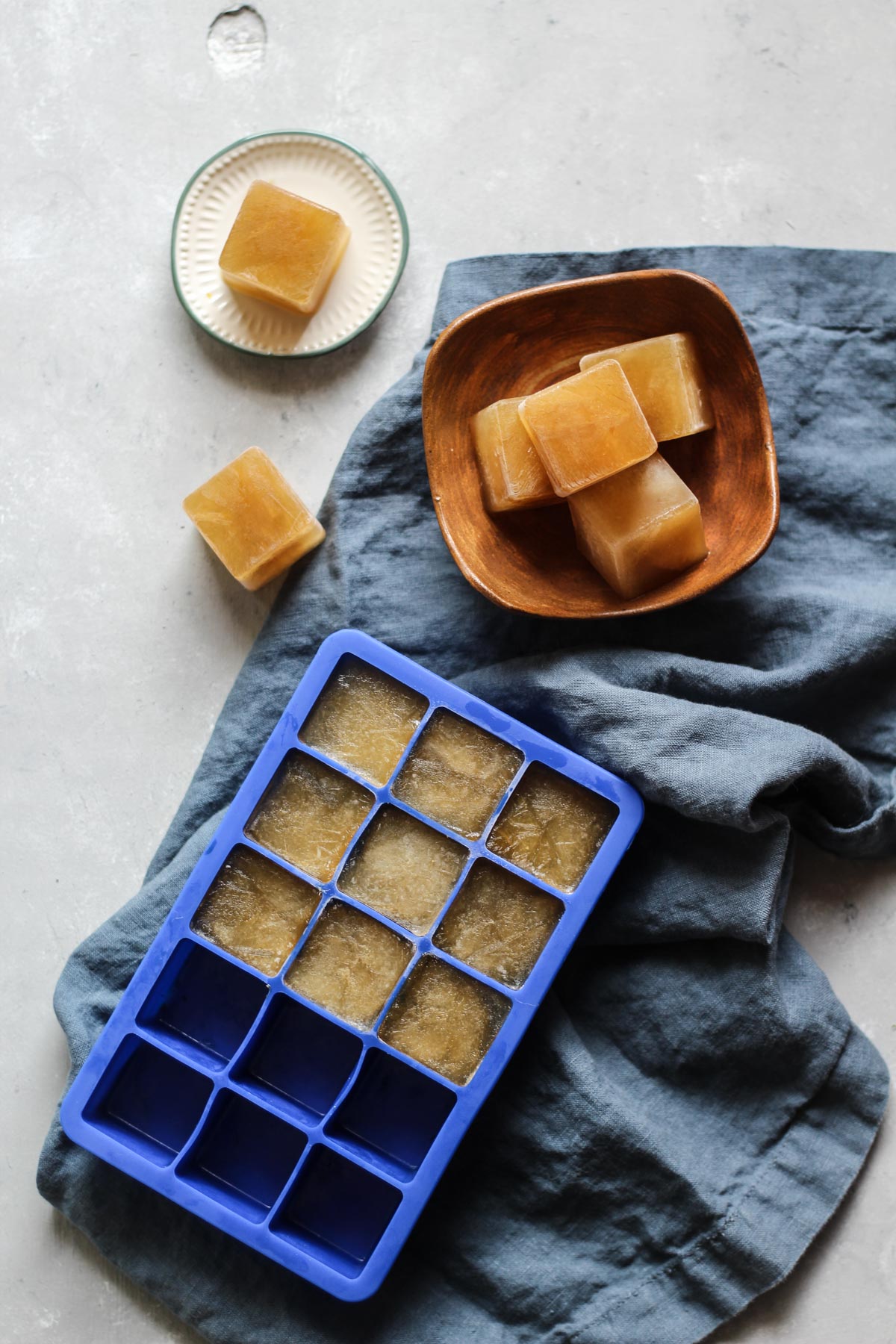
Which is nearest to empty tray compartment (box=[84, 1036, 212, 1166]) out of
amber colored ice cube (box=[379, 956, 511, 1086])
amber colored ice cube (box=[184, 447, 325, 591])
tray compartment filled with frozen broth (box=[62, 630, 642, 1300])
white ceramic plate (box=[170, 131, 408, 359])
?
tray compartment filled with frozen broth (box=[62, 630, 642, 1300])

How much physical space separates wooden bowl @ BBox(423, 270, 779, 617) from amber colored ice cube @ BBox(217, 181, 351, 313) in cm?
24

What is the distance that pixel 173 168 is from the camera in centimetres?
160

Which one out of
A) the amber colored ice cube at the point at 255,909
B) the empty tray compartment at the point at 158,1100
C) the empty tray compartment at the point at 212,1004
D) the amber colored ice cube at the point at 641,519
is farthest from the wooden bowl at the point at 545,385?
the empty tray compartment at the point at 158,1100

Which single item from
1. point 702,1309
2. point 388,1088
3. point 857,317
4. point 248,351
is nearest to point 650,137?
point 857,317

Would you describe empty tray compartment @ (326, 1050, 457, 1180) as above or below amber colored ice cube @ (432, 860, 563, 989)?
below

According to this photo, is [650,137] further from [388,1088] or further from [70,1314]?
[70,1314]

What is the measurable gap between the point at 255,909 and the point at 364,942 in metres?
0.14

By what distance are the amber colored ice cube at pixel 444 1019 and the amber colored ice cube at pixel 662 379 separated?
698 mm

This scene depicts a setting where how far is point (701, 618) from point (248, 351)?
2.30 ft

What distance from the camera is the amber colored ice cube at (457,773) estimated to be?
1.37 meters

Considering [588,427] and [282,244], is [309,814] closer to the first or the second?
[588,427]

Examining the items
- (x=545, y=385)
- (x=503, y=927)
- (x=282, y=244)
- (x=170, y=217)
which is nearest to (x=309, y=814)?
(x=503, y=927)

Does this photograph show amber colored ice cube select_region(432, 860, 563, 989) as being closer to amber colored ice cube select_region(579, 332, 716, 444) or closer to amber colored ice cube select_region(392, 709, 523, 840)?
amber colored ice cube select_region(392, 709, 523, 840)

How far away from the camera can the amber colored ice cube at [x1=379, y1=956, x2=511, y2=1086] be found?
4.42ft
